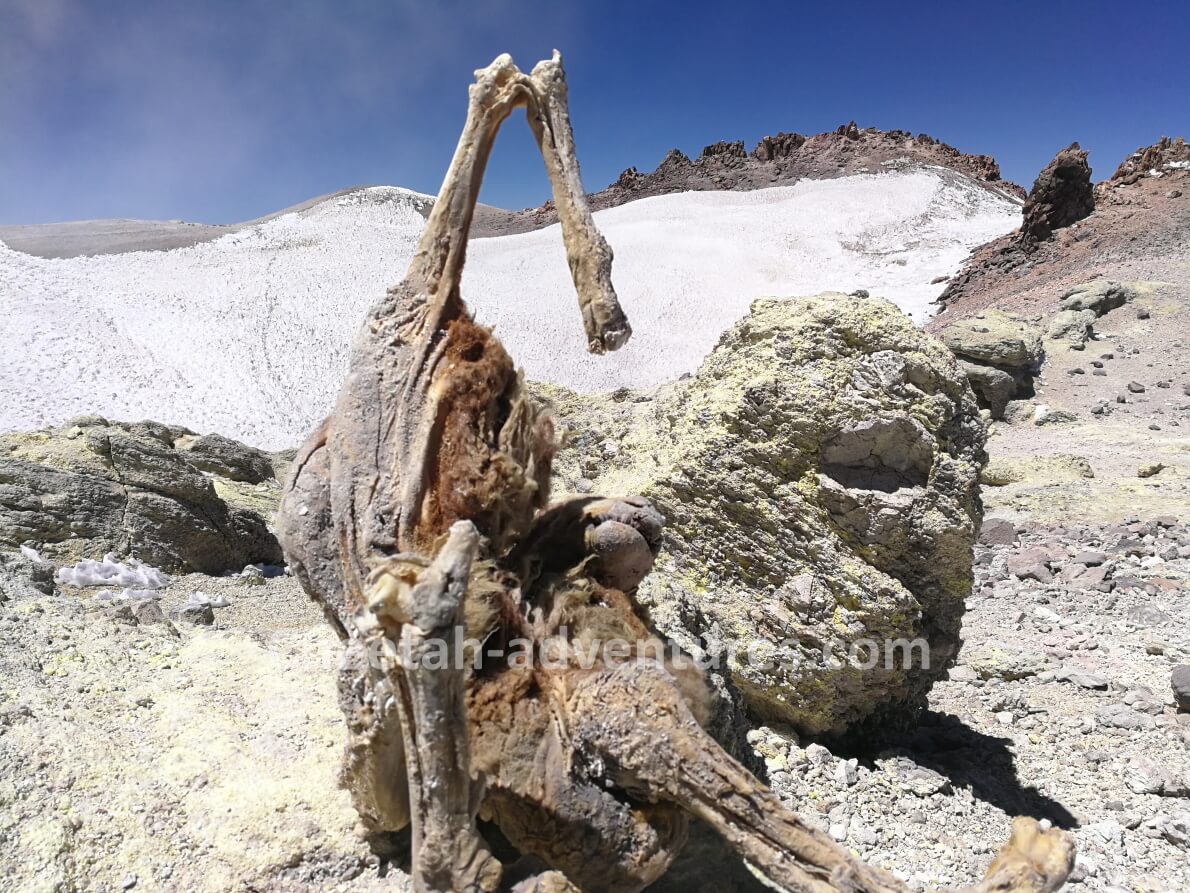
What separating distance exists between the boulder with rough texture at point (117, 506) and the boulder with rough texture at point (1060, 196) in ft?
93.0

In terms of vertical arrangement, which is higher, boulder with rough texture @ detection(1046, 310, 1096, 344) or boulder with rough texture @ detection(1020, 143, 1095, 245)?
boulder with rough texture @ detection(1020, 143, 1095, 245)

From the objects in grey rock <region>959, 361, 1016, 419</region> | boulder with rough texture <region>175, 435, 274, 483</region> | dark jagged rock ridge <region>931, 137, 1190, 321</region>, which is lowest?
boulder with rough texture <region>175, 435, 274, 483</region>

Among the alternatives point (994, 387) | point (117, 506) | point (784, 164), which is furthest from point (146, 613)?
point (784, 164)

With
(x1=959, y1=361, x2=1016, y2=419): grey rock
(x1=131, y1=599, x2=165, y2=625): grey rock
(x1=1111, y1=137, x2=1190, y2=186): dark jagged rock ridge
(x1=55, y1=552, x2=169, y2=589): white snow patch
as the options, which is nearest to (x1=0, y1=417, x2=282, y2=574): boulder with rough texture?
(x1=55, y1=552, x2=169, y2=589): white snow patch

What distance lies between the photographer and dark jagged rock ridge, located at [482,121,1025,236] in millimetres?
45406

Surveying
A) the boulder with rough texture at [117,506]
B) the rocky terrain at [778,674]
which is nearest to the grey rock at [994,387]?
the rocky terrain at [778,674]

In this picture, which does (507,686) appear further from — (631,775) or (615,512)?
(615,512)

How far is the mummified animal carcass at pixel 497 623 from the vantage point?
220 centimetres

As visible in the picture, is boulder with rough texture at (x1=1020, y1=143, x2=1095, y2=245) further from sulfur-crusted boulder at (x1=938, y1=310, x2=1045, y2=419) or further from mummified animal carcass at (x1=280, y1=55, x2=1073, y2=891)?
mummified animal carcass at (x1=280, y1=55, x2=1073, y2=891)

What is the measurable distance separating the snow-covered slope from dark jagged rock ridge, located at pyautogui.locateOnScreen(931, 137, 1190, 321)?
88.3 inches

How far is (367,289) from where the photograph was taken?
30156 mm

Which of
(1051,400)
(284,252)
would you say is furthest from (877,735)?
(284,252)

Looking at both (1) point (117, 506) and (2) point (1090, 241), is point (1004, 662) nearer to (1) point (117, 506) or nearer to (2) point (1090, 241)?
(1) point (117, 506)

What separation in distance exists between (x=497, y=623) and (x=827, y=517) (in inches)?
81.6
